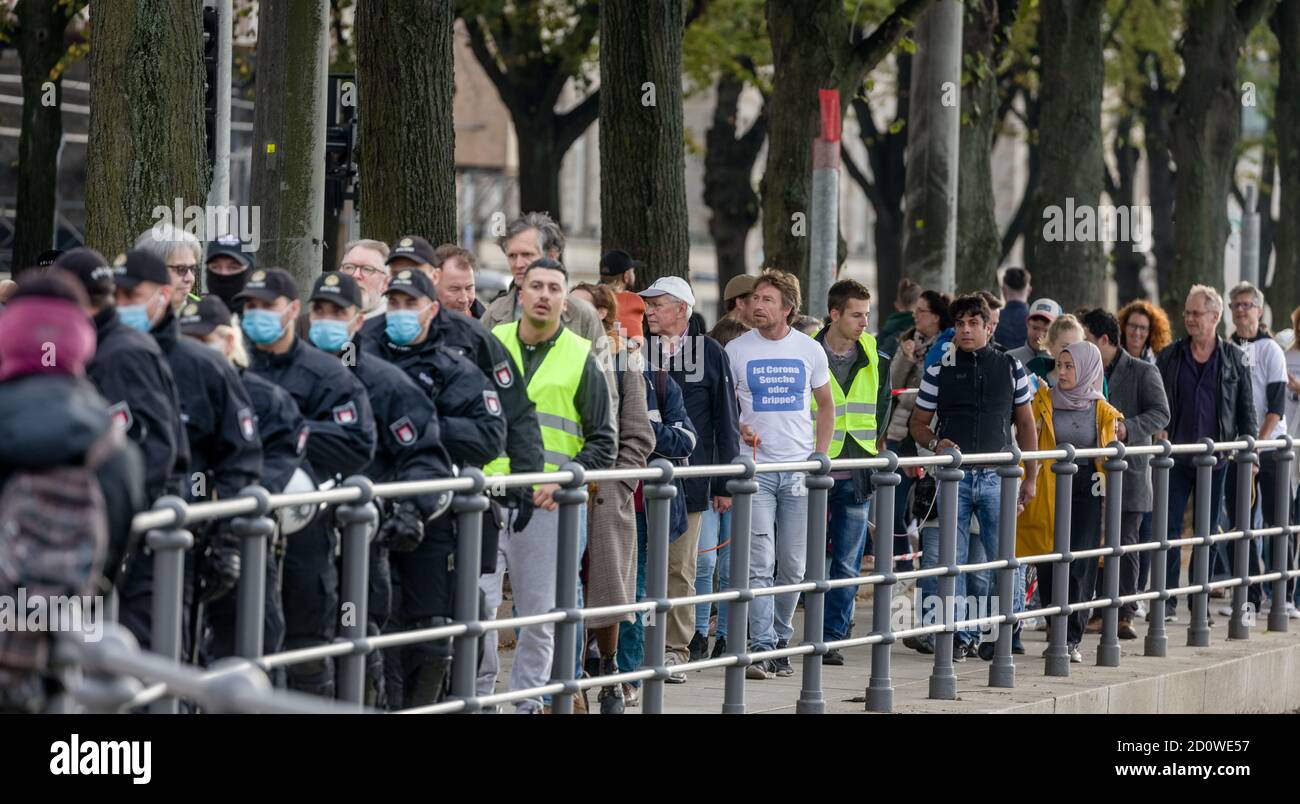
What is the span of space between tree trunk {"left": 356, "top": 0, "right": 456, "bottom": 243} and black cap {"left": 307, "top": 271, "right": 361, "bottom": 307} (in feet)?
16.4

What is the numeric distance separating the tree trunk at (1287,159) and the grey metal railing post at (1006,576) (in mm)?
19643

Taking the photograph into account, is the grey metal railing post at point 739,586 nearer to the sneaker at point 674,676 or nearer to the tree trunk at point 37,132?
the sneaker at point 674,676

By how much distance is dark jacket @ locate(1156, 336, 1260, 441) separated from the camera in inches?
579

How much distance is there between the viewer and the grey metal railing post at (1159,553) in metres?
12.5

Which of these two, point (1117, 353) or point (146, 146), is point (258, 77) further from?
point (1117, 353)

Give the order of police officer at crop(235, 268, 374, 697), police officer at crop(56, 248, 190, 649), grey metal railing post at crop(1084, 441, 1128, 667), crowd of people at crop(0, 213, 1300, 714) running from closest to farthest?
crowd of people at crop(0, 213, 1300, 714) < police officer at crop(56, 248, 190, 649) < police officer at crop(235, 268, 374, 697) < grey metal railing post at crop(1084, 441, 1128, 667)

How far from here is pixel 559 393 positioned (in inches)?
384

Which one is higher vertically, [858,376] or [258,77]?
[258,77]

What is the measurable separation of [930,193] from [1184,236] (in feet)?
26.2

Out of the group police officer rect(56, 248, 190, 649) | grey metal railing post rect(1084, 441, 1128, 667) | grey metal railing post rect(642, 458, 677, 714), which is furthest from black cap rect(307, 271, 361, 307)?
grey metal railing post rect(1084, 441, 1128, 667)

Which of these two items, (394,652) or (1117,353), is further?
(1117,353)

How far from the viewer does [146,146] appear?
485 inches

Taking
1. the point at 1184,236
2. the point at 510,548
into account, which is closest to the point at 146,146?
the point at 510,548

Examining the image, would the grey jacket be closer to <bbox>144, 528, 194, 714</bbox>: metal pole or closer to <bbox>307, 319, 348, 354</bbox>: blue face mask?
<bbox>307, 319, 348, 354</bbox>: blue face mask
